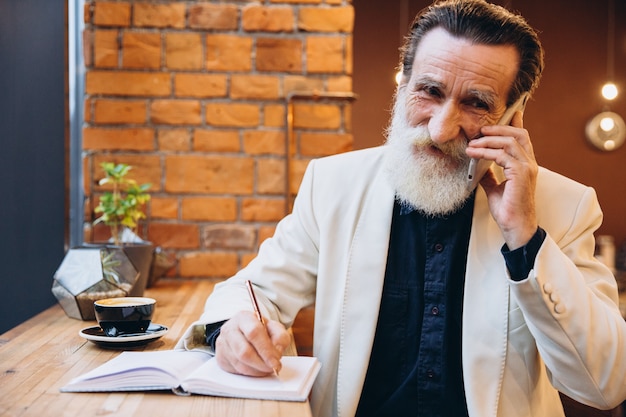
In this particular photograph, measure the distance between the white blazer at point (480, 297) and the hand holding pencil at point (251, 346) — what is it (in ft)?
0.43

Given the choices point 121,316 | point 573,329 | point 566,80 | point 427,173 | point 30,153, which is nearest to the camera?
point 573,329

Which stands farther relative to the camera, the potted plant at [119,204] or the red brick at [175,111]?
the red brick at [175,111]

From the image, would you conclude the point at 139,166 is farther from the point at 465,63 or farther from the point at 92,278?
the point at 465,63

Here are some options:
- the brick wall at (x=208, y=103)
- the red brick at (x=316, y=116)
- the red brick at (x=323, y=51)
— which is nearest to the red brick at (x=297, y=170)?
the brick wall at (x=208, y=103)

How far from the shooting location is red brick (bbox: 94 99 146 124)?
7.66ft

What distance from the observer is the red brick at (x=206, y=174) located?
2361 mm

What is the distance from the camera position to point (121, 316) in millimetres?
1479

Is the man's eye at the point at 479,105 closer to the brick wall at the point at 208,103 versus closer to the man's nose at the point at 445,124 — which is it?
the man's nose at the point at 445,124

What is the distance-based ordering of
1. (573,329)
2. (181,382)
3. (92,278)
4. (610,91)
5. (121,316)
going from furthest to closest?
(610,91), (92,278), (121,316), (573,329), (181,382)

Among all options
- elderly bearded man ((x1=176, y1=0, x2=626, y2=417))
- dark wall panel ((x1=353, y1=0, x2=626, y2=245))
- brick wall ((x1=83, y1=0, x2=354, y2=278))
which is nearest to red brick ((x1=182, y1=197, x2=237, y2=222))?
brick wall ((x1=83, y1=0, x2=354, y2=278))

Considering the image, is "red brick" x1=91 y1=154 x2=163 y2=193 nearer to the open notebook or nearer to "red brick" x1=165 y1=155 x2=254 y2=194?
"red brick" x1=165 y1=155 x2=254 y2=194

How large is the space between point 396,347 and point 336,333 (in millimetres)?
151

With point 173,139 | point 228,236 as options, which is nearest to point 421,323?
point 228,236

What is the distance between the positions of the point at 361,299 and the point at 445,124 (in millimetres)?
467
